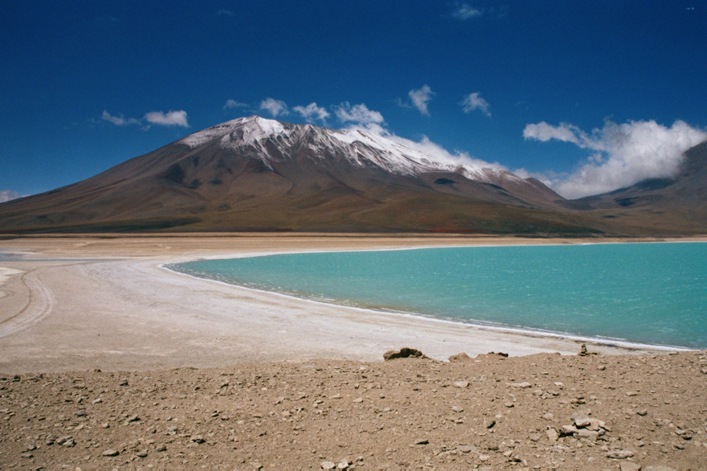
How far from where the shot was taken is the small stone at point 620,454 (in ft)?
15.2

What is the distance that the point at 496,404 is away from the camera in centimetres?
600

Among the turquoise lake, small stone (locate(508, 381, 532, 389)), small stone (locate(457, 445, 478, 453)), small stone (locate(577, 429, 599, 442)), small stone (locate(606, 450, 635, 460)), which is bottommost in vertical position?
the turquoise lake

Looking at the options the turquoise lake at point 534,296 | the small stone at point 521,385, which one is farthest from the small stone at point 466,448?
the turquoise lake at point 534,296

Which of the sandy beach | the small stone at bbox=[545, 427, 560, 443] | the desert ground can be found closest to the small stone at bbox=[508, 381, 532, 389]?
the desert ground

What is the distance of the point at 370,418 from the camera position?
19.1ft

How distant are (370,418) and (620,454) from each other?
267 centimetres

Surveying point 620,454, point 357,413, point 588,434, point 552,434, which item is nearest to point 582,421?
point 588,434

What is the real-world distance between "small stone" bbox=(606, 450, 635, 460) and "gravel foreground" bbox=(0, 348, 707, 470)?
1 cm

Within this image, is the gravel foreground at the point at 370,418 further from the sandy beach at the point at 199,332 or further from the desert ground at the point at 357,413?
the sandy beach at the point at 199,332

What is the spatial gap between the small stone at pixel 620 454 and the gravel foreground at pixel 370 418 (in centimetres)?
1

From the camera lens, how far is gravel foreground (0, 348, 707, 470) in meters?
4.87

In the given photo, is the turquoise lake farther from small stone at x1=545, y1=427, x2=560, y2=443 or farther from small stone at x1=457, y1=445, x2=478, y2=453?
small stone at x1=457, y1=445, x2=478, y2=453

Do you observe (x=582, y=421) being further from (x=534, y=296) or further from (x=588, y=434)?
(x=534, y=296)

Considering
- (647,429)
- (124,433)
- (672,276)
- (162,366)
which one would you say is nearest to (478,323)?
(162,366)
